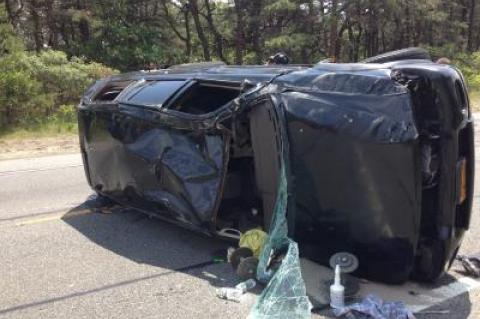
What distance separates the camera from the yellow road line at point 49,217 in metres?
5.88

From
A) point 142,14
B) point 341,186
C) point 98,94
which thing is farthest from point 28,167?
point 142,14

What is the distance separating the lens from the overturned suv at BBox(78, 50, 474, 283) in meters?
3.68

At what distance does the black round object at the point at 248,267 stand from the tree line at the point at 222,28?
18.3 m

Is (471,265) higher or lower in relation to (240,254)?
lower

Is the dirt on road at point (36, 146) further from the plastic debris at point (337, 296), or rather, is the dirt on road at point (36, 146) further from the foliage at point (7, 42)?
the plastic debris at point (337, 296)

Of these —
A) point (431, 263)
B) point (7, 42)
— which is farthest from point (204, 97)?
point (7, 42)

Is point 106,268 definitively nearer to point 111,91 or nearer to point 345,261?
point 345,261

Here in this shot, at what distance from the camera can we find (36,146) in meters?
11.9

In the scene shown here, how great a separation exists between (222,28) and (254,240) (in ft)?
99.8

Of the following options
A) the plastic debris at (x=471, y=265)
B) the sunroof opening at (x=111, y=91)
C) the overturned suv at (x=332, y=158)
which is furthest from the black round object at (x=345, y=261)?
the sunroof opening at (x=111, y=91)

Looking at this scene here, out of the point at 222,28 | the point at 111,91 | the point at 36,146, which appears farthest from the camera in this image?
the point at 222,28

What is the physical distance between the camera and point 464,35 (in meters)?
44.9

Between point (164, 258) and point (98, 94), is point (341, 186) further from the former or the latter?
point (98, 94)

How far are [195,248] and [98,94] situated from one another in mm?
2132
